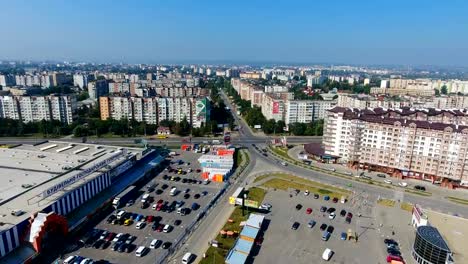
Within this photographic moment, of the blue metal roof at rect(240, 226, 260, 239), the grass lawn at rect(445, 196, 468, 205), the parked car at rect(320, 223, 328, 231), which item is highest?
the blue metal roof at rect(240, 226, 260, 239)

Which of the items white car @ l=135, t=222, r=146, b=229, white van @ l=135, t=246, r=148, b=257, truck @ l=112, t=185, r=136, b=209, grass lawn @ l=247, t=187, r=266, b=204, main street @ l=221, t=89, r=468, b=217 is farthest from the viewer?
grass lawn @ l=247, t=187, r=266, b=204

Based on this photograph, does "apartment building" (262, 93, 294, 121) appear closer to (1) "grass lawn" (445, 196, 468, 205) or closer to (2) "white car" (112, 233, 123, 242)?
(1) "grass lawn" (445, 196, 468, 205)

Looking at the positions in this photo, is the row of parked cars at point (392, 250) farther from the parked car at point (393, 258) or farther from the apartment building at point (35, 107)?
the apartment building at point (35, 107)

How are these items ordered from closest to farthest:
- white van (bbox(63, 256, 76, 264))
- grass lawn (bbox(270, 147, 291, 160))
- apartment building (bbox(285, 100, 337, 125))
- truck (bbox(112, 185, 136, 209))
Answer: white van (bbox(63, 256, 76, 264)) → truck (bbox(112, 185, 136, 209)) → grass lawn (bbox(270, 147, 291, 160)) → apartment building (bbox(285, 100, 337, 125))

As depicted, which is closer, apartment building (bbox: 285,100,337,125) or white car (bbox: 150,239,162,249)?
white car (bbox: 150,239,162,249)

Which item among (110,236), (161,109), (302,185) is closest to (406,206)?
(302,185)

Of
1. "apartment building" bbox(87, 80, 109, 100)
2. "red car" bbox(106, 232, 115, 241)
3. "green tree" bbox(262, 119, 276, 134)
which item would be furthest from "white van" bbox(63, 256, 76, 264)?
"apartment building" bbox(87, 80, 109, 100)
